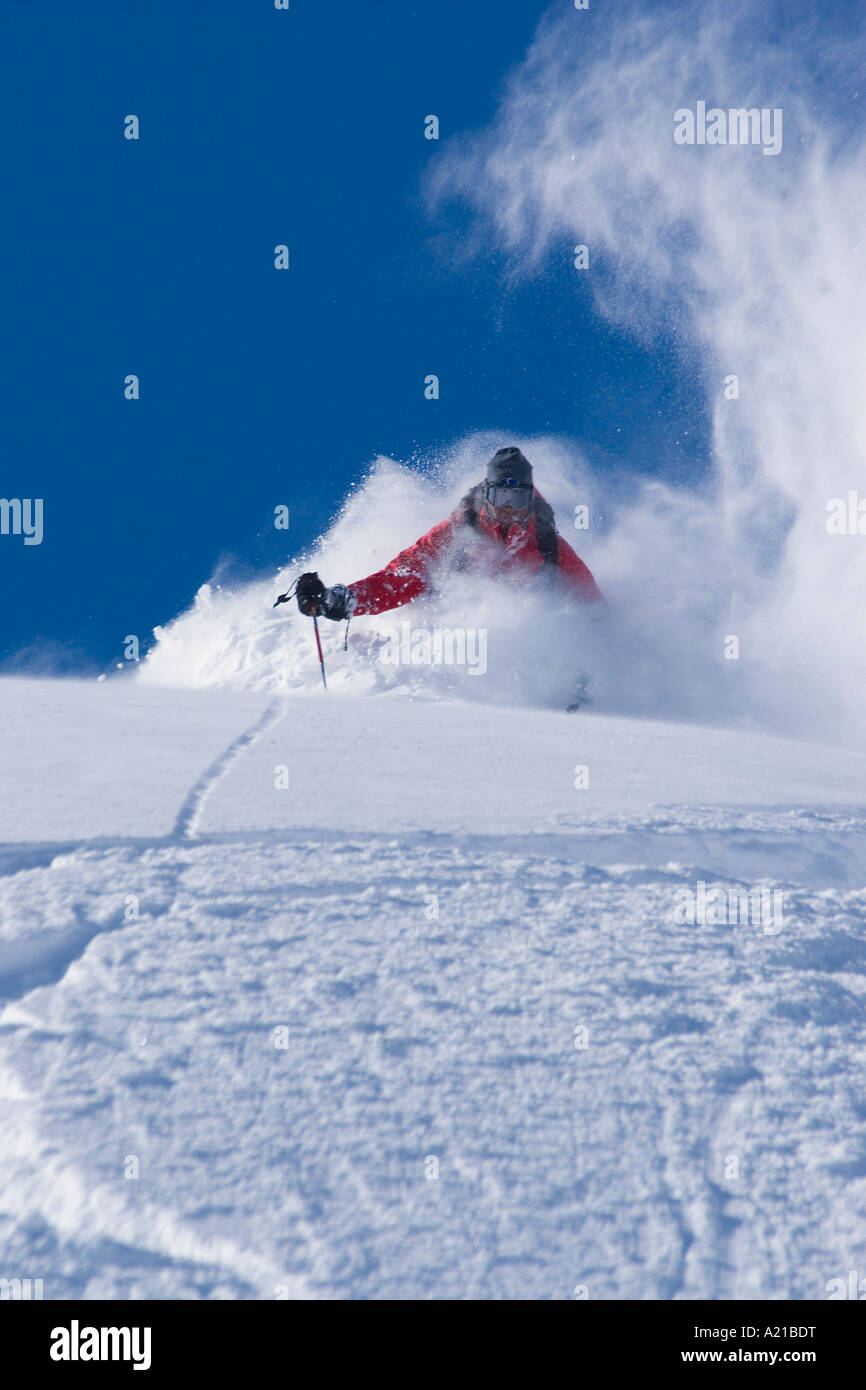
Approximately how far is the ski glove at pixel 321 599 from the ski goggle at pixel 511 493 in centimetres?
181

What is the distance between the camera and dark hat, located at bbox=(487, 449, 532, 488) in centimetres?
832

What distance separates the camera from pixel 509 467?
8328 millimetres

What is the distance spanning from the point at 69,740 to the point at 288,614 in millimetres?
5493

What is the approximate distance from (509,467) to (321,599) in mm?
2358

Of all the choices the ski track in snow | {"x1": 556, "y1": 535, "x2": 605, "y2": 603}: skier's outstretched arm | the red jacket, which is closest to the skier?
the red jacket

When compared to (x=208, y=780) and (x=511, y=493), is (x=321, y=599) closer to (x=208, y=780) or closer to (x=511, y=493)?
(x=511, y=493)

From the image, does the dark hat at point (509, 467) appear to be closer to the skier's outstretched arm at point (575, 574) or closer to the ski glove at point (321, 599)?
the skier's outstretched arm at point (575, 574)

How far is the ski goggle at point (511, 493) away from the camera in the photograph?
8320 mm

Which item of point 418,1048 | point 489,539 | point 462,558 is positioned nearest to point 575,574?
point 489,539

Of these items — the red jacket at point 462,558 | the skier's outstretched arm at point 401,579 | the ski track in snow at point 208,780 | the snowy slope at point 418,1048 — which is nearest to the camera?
the snowy slope at point 418,1048

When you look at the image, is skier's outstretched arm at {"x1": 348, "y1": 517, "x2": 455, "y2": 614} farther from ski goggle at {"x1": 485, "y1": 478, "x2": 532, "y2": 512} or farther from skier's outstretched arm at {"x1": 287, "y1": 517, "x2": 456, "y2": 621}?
ski goggle at {"x1": 485, "y1": 478, "x2": 532, "y2": 512}

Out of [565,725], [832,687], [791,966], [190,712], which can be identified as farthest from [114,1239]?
[832,687]

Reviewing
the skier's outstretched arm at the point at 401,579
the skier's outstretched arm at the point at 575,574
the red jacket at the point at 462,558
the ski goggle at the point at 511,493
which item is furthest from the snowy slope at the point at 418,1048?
the skier's outstretched arm at the point at 575,574

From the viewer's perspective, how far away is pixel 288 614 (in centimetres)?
912
